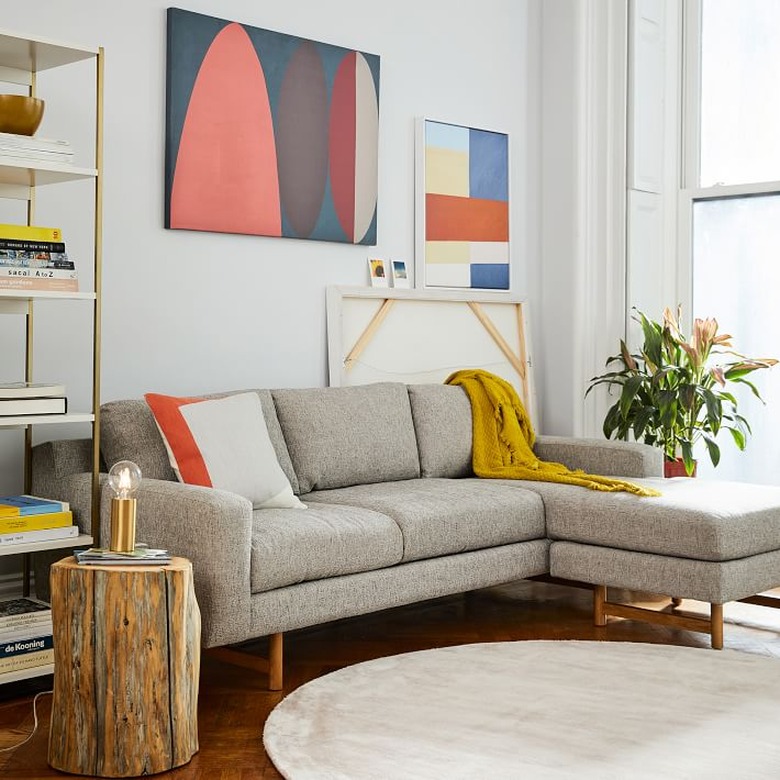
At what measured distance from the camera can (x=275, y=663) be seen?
330 cm

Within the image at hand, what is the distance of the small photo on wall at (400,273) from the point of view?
5.03m

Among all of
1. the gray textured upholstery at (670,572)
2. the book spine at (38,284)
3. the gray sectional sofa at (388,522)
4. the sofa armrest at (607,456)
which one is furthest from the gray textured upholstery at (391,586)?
the book spine at (38,284)

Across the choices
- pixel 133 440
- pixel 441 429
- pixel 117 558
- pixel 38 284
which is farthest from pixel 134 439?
pixel 441 429

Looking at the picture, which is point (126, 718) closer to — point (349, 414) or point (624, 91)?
point (349, 414)

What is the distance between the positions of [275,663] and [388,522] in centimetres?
58

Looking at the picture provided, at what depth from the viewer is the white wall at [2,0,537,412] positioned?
161 inches

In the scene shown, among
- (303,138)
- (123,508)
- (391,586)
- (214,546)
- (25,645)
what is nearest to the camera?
(123,508)

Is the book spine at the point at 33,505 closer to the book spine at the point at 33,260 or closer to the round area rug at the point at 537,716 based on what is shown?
the book spine at the point at 33,260

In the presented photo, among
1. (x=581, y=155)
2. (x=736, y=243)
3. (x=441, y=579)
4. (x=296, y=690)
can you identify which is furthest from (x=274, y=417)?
(x=736, y=243)

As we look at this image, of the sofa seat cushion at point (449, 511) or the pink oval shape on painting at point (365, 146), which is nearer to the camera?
the sofa seat cushion at point (449, 511)

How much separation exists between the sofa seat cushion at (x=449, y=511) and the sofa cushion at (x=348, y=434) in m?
0.07

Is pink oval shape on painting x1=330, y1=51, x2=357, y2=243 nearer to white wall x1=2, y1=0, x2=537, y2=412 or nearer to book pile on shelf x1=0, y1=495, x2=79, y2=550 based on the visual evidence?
white wall x1=2, y1=0, x2=537, y2=412

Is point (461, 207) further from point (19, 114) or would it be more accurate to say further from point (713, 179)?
point (19, 114)

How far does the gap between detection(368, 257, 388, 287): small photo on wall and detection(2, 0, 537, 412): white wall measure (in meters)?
0.03
